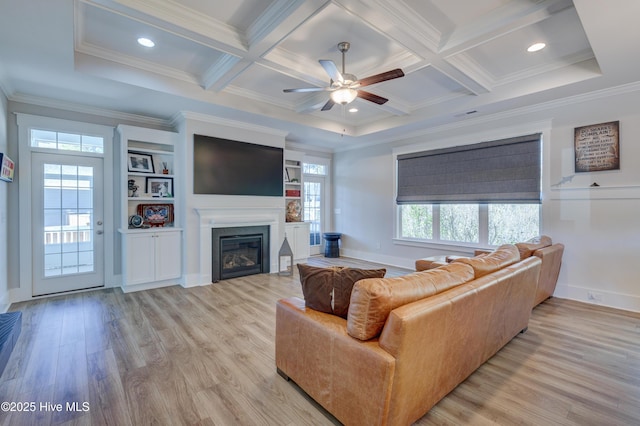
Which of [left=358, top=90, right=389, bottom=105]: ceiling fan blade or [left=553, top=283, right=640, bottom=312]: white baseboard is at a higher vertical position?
[left=358, top=90, right=389, bottom=105]: ceiling fan blade

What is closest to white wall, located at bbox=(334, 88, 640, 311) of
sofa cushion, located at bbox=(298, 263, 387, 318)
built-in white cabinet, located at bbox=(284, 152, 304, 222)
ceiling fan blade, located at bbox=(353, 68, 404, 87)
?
ceiling fan blade, located at bbox=(353, 68, 404, 87)

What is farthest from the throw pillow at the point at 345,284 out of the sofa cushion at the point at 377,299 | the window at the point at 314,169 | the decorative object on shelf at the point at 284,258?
the window at the point at 314,169

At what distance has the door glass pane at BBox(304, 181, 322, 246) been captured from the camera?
736 cm

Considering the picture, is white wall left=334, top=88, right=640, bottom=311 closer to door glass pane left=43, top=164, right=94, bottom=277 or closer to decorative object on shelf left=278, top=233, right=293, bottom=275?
decorative object on shelf left=278, top=233, right=293, bottom=275

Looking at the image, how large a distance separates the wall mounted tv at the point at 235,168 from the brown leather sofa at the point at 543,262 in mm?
3199

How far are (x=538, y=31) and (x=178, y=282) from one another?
18.8 ft

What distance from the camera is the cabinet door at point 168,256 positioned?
462 cm

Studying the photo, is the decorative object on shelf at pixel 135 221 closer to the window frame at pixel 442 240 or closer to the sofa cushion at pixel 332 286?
the sofa cushion at pixel 332 286

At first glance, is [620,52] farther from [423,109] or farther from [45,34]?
[45,34]

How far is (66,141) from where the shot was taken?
14.1 ft

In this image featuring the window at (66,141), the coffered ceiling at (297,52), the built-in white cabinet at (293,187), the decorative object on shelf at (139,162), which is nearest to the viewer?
the coffered ceiling at (297,52)

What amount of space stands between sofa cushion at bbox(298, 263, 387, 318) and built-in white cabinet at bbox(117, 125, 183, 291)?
3.51 m

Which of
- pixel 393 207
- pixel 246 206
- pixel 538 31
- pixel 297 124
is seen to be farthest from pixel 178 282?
pixel 538 31

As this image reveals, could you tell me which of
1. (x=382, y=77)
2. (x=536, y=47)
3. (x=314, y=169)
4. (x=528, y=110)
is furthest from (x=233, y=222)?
(x=528, y=110)
